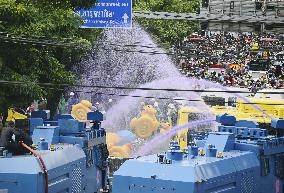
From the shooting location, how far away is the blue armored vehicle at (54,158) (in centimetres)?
1111

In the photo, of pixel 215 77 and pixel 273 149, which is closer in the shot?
pixel 273 149

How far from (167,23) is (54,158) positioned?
135ft

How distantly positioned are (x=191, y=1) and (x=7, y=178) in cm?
4801

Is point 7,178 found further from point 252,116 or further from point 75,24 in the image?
point 75,24

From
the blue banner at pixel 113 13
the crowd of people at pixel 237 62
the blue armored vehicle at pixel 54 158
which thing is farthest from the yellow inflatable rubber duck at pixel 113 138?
the crowd of people at pixel 237 62

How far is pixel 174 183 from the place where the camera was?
10.4m

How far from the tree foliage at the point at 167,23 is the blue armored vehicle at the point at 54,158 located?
34.7 metres

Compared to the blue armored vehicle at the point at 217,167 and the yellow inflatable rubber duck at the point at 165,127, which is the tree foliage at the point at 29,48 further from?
the blue armored vehicle at the point at 217,167

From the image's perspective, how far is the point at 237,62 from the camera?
5119 cm

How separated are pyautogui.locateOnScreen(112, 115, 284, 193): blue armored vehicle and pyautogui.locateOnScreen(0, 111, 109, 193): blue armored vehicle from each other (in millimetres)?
1156

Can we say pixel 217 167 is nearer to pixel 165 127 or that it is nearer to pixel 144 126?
pixel 144 126

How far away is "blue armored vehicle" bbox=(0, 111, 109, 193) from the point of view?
1111cm

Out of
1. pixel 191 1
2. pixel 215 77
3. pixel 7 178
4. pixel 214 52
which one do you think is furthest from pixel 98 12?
pixel 191 1

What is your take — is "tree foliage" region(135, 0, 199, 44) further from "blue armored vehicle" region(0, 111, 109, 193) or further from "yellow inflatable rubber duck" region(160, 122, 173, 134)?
"blue armored vehicle" region(0, 111, 109, 193)
